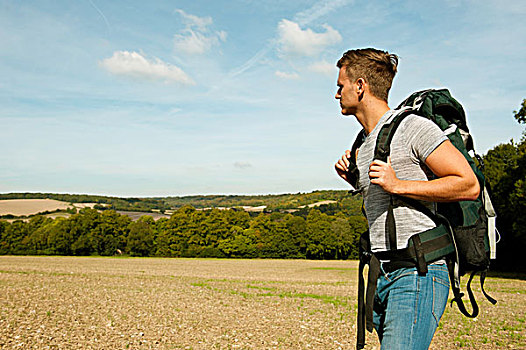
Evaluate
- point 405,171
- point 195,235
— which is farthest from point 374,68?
point 195,235

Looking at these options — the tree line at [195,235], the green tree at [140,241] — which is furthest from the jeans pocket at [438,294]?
the green tree at [140,241]

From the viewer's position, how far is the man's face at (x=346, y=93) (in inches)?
115

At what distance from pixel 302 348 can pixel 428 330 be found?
881 centimetres

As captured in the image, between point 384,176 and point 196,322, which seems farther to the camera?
point 196,322

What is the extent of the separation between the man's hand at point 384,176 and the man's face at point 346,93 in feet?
1.80

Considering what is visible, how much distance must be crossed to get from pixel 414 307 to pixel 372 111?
1244 mm

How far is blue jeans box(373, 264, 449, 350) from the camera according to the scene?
8.25 feet

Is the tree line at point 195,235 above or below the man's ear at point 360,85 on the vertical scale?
below

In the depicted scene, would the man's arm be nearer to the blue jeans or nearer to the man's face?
the blue jeans

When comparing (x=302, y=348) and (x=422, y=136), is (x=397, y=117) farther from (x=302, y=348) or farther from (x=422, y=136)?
(x=302, y=348)

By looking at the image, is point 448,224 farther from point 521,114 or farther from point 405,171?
point 521,114

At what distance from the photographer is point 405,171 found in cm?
270

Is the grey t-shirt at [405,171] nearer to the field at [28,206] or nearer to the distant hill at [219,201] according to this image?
the distant hill at [219,201]

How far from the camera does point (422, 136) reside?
2570 millimetres
